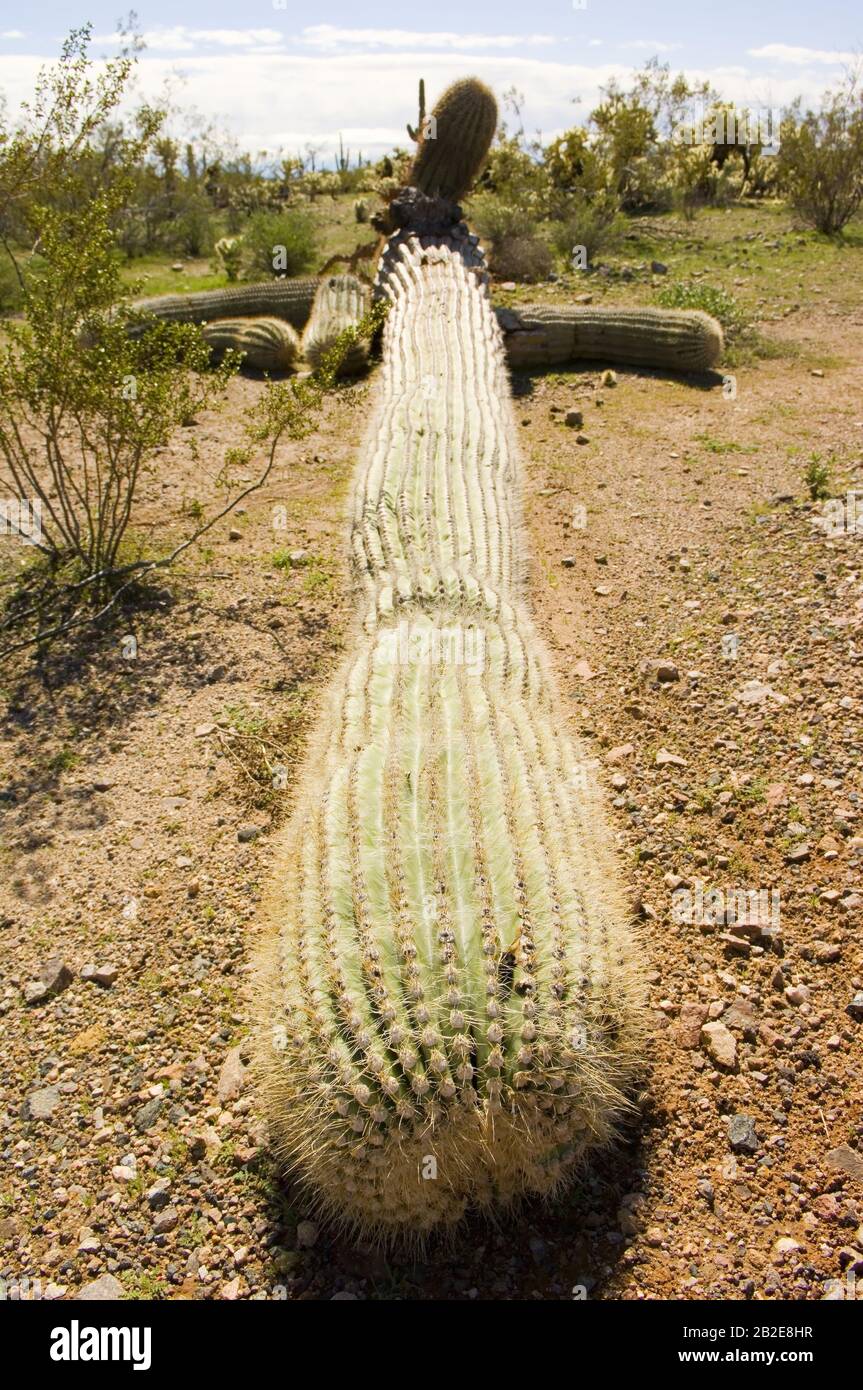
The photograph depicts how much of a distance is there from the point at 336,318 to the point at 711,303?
3.45 metres

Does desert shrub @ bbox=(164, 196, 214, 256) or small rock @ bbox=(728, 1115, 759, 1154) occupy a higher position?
desert shrub @ bbox=(164, 196, 214, 256)

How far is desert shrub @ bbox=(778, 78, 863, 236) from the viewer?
11.5m

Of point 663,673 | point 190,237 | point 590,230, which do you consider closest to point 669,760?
point 663,673

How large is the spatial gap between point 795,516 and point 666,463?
1230mm

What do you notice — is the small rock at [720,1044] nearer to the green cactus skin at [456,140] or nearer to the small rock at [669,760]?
the small rock at [669,760]

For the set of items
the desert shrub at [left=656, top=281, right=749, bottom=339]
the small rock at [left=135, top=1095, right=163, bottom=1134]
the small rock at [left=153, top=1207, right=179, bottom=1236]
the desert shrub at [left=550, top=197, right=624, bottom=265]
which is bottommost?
the small rock at [left=153, top=1207, right=179, bottom=1236]

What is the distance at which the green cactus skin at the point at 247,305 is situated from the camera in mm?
9164

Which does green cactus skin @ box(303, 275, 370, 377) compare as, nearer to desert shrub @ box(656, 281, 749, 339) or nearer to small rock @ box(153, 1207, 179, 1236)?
desert shrub @ box(656, 281, 749, 339)

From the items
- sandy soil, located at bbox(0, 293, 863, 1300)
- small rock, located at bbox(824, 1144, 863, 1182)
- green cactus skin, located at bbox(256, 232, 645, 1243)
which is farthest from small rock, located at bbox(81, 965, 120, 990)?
small rock, located at bbox(824, 1144, 863, 1182)

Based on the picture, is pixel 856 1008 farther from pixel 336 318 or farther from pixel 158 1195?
pixel 336 318

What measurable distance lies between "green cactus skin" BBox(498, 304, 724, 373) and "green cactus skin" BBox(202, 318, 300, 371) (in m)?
1.85

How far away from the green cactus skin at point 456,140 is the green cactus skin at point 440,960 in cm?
742

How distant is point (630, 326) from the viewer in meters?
8.09

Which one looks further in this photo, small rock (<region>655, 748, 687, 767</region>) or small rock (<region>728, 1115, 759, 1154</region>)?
small rock (<region>655, 748, 687, 767</region>)
